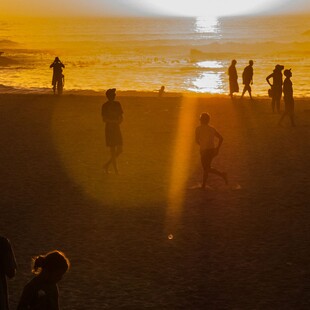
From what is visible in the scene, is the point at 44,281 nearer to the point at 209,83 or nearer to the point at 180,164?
the point at 180,164

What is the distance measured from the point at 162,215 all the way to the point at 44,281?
6030mm

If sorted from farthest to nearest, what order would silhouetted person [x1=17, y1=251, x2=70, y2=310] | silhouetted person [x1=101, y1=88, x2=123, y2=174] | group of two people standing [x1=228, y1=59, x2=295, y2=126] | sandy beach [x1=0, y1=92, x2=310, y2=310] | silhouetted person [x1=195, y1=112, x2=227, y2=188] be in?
group of two people standing [x1=228, y1=59, x2=295, y2=126] < silhouetted person [x1=101, y1=88, x2=123, y2=174] < silhouetted person [x1=195, y1=112, x2=227, y2=188] < sandy beach [x1=0, y1=92, x2=310, y2=310] < silhouetted person [x1=17, y1=251, x2=70, y2=310]

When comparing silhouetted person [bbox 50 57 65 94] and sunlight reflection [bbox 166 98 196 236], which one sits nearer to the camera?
sunlight reflection [bbox 166 98 196 236]

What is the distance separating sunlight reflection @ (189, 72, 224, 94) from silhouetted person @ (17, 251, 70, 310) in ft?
107

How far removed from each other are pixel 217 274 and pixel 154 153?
849 cm

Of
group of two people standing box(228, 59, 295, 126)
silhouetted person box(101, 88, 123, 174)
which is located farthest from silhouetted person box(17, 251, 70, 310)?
group of two people standing box(228, 59, 295, 126)

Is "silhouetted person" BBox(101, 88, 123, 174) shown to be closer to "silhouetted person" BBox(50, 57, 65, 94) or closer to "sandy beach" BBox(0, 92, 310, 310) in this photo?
"sandy beach" BBox(0, 92, 310, 310)

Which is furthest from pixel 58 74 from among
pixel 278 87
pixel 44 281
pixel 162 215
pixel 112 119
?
pixel 44 281

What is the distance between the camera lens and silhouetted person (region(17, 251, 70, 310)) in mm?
5348

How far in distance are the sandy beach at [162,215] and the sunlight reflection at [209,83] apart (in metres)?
18.2

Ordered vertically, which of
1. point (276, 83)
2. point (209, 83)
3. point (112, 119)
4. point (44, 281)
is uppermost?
point (276, 83)

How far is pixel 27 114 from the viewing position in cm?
2372

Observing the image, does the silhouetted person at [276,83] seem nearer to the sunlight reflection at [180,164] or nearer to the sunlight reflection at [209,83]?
the sunlight reflection at [180,164]

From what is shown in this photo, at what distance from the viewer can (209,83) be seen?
44219 mm
